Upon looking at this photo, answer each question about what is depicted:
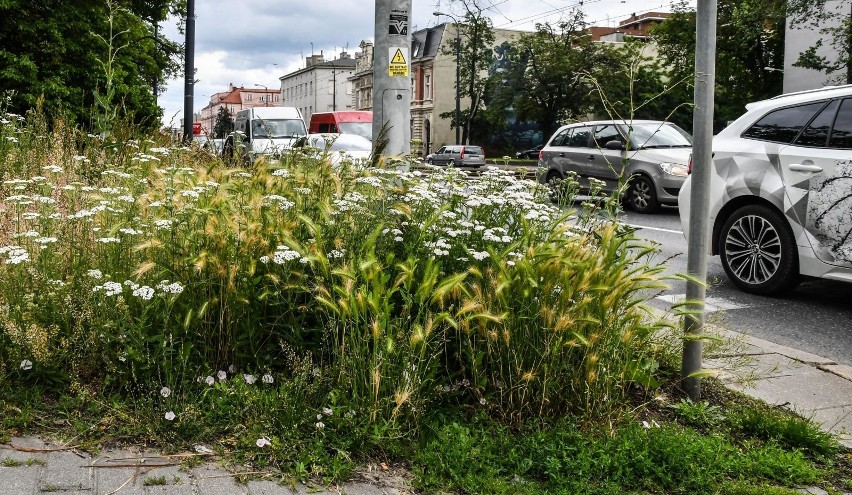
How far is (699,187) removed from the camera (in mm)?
4262

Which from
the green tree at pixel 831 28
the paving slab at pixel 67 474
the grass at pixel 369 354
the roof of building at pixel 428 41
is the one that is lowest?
the paving slab at pixel 67 474

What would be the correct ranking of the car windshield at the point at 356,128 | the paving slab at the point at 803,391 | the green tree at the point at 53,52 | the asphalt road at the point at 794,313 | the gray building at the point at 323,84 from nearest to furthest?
the paving slab at the point at 803,391
the asphalt road at the point at 794,313
the green tree at the point at 53,52
the car windshield at the point at 356,128
the gray building at the point at 323,84

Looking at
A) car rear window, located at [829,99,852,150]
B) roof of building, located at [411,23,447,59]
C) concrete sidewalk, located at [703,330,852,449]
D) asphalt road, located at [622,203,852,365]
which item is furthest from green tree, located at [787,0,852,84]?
roof of building, located at [411,23,447,59]

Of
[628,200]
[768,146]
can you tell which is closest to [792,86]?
[628,200]

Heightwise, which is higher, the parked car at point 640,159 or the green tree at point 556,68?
the green tree at point 556,68

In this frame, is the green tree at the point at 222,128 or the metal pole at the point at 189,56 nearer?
the green tree at the point at 222,128

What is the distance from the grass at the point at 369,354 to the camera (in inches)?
134

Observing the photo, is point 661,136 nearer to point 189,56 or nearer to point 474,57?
point 189,56

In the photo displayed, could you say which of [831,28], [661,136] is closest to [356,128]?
[831,28]

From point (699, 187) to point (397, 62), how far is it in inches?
131

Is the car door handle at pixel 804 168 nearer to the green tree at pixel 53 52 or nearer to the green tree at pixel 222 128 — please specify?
the green tree at pixel 222 128

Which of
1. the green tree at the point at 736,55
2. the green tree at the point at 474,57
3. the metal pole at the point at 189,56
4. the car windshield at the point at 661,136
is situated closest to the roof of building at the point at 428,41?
the green tree at the point at 474,57

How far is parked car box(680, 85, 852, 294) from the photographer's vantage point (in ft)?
22.3

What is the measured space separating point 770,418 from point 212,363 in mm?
2533
